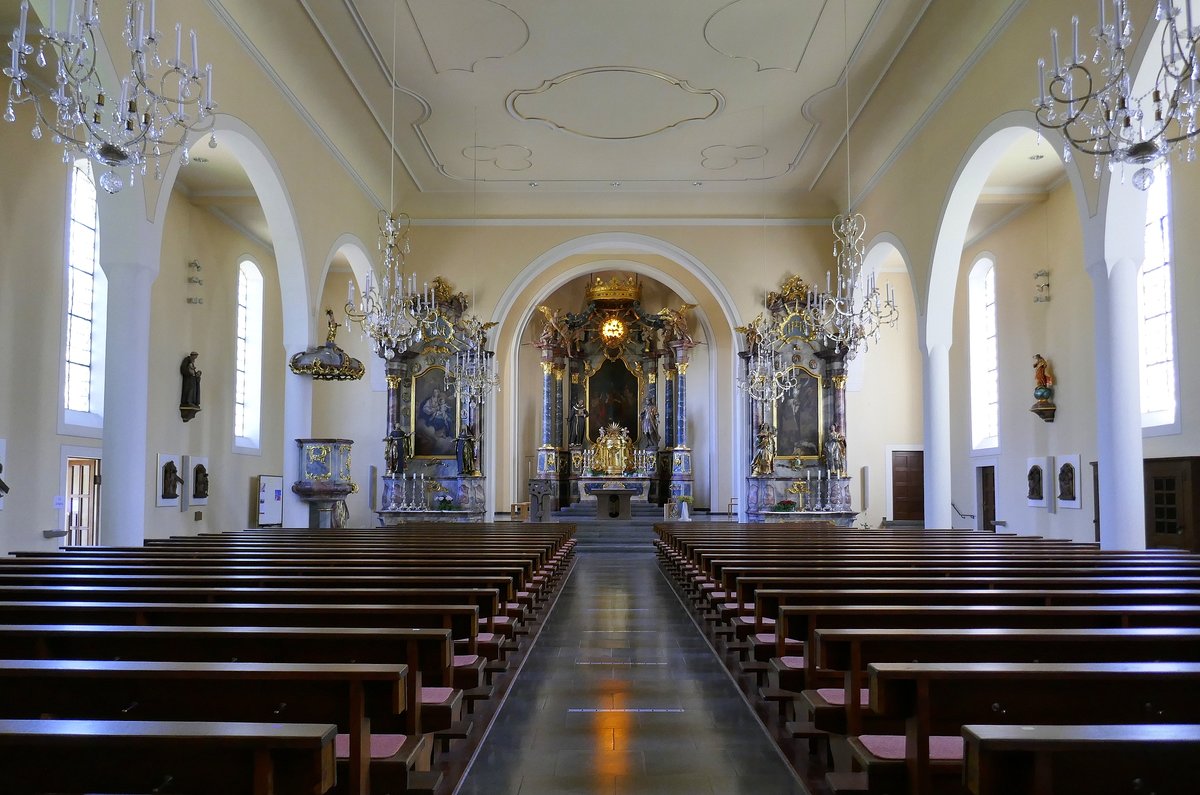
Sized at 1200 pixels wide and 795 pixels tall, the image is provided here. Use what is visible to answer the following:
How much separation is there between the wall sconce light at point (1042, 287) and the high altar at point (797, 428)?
11.7 feet

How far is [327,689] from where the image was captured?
2.35 metres

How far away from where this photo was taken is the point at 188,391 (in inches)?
540

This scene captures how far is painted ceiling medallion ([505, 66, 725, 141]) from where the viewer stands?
41.2 ft

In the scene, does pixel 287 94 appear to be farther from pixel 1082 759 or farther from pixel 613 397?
pixel 613 397

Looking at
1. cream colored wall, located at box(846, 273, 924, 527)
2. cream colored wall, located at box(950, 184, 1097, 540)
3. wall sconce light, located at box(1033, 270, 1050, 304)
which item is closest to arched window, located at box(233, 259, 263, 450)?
cream colored wall, located at box(846, 273, 924, 527)

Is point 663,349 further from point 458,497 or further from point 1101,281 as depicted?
point 1101,281

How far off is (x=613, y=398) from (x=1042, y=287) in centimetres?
1101

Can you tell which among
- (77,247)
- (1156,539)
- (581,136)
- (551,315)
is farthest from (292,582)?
(551,315)

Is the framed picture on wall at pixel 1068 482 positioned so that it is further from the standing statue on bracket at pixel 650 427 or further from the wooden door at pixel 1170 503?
the standing statue on bracket at pixel 650 427

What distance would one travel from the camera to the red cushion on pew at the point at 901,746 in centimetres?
263

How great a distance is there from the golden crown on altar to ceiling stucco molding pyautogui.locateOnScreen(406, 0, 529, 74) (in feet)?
33.2

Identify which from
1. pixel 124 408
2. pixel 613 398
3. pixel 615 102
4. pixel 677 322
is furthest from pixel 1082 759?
pixel 613 398

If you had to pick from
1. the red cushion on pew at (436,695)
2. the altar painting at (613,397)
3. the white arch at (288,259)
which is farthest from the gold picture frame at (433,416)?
the red cushion on pew at (436,695)

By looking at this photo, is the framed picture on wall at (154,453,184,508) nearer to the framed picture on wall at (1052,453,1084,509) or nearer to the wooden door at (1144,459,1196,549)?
the wooden door at (1144,459,1196,549)
